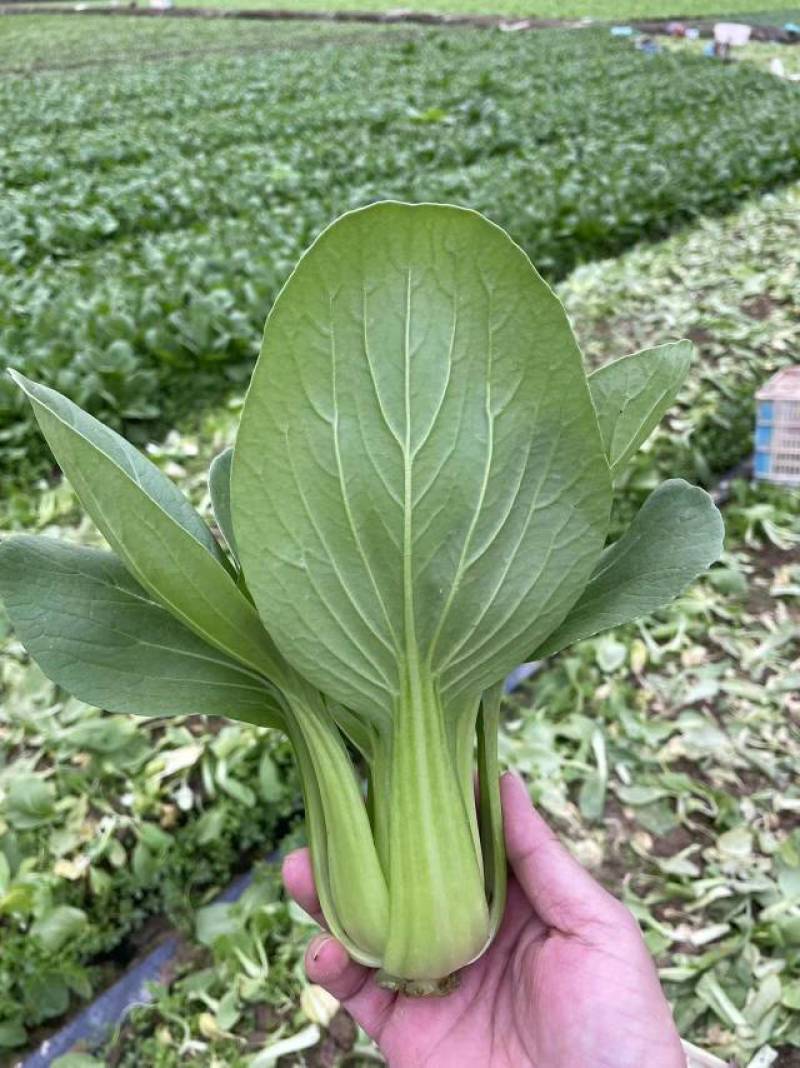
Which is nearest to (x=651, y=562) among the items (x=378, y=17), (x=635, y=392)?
(x=635, y=392)

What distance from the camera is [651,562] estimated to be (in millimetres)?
1377

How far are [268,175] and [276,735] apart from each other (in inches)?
284

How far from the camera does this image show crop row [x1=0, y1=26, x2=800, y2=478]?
534 centimetres

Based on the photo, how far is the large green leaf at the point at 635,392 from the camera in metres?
1.32

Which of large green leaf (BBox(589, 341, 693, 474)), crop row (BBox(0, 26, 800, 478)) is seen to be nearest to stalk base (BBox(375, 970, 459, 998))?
large green leaf (BBox(589, 341, 693, 474))

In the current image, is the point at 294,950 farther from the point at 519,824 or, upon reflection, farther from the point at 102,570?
the point at 102,570

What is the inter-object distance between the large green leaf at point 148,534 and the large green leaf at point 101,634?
0.37 ft

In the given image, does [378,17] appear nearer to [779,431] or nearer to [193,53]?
[193,53]

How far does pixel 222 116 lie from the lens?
12531 millimetres

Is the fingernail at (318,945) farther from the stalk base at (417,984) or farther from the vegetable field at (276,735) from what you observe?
the vegetable field at (276,735)

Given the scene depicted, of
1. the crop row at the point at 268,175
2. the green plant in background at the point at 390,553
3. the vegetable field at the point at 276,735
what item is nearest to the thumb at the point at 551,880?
the green plant in background at the point at 390,553

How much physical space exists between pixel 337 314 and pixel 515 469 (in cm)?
27

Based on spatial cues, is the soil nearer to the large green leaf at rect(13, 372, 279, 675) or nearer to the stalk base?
the large green leaf at rect(13, 372, 279, 675)

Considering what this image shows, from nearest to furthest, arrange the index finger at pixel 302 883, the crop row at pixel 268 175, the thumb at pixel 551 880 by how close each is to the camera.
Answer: the thumb at pixel 551 880
the index finger at pixel 302 883
the crop row at pixel 268 175
